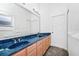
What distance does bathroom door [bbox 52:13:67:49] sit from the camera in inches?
61.7

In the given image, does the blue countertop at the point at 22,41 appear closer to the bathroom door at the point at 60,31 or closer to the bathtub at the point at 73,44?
the bathroom door at the point at 60,31

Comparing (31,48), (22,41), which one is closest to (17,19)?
(22,41)

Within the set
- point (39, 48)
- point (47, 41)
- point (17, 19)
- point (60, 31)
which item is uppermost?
point (17, 19)

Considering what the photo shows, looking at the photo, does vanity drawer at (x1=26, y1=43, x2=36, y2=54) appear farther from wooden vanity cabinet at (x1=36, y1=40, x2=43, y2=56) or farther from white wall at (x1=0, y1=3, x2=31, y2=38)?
white wall at (x1=0, y1=3, x2=31, y2=38)

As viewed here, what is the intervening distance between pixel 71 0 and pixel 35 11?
1.88 ft

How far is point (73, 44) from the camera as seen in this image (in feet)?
5.39

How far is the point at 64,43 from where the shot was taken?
5.35 feet

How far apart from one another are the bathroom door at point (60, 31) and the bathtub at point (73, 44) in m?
0.08

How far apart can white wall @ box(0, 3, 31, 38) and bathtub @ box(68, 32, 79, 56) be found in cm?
68

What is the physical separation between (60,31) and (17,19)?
27.3 inches

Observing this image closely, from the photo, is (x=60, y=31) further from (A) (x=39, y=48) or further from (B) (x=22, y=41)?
(B) (x=22, y=41)

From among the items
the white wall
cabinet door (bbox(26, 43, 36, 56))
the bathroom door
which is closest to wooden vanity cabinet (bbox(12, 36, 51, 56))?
cabinet door (bbox(26, 43, 36, 56))

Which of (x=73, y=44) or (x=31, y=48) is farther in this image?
(x=73, y=44)

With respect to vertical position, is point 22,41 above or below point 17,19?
below
